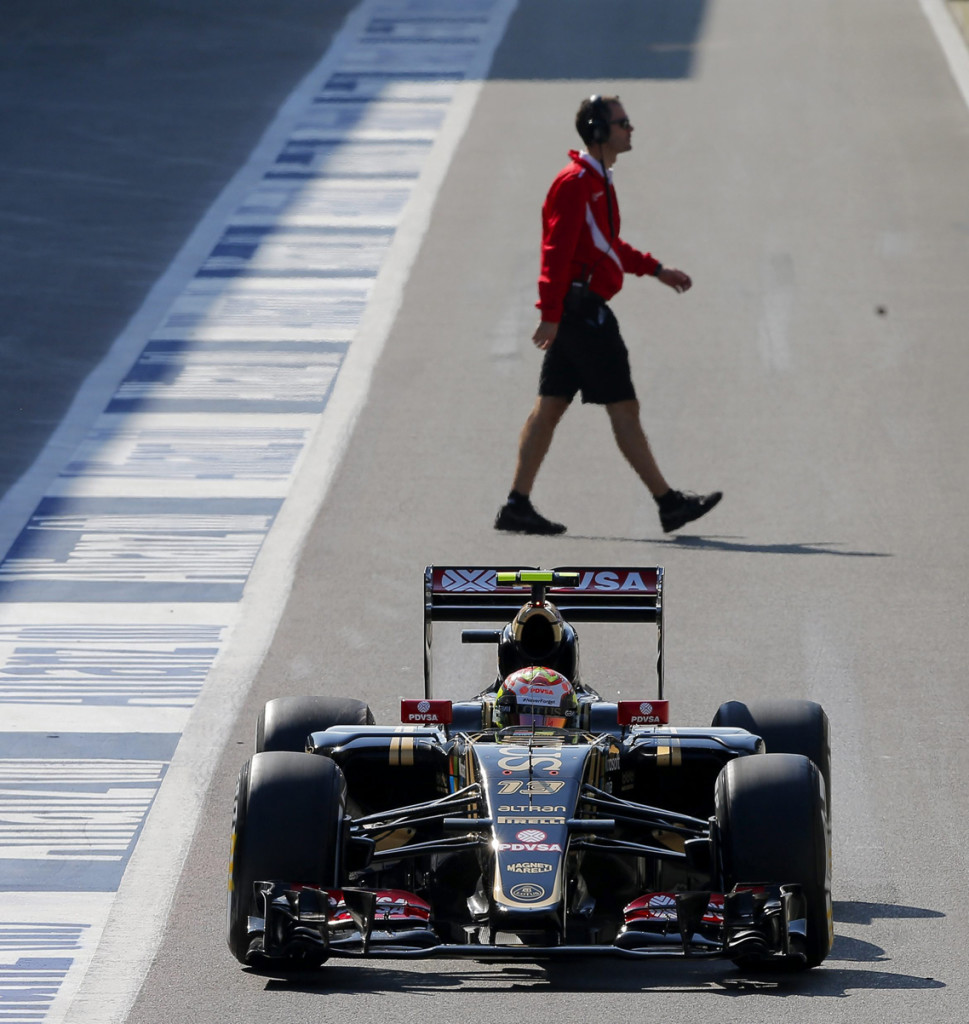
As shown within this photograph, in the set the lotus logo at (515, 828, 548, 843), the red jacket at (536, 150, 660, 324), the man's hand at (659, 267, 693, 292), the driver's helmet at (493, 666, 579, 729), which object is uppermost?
the lotus logo at (515, 828, 548, 843)

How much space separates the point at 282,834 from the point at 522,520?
6.36 metres

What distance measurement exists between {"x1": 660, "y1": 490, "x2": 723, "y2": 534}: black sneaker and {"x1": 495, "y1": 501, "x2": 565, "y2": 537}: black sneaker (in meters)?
0.69

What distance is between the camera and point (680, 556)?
12.9m

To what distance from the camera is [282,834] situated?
681 cm

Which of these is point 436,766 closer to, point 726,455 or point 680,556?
point 680,556

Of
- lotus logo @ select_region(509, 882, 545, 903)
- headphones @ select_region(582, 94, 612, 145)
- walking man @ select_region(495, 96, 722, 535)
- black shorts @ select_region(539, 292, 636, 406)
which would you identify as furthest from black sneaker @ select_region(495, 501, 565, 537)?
lotus logo @ select_region(509, 882, 545, 903)

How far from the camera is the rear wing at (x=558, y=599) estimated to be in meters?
8.64

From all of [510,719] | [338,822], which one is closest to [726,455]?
[510,719]

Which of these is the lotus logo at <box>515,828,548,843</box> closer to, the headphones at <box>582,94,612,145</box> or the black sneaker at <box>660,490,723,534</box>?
the black sneaker at <box>660,490,723,534</box>

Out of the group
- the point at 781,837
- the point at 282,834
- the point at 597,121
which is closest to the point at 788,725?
the point at 781,837

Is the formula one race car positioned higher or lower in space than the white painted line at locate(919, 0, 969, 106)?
higher

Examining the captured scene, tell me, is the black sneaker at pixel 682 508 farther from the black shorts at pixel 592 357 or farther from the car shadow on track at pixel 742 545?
the black shorts at pixel 592 357

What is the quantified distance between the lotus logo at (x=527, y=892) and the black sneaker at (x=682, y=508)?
21.5 ft

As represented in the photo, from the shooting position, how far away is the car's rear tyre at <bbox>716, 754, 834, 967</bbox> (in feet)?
22.1
